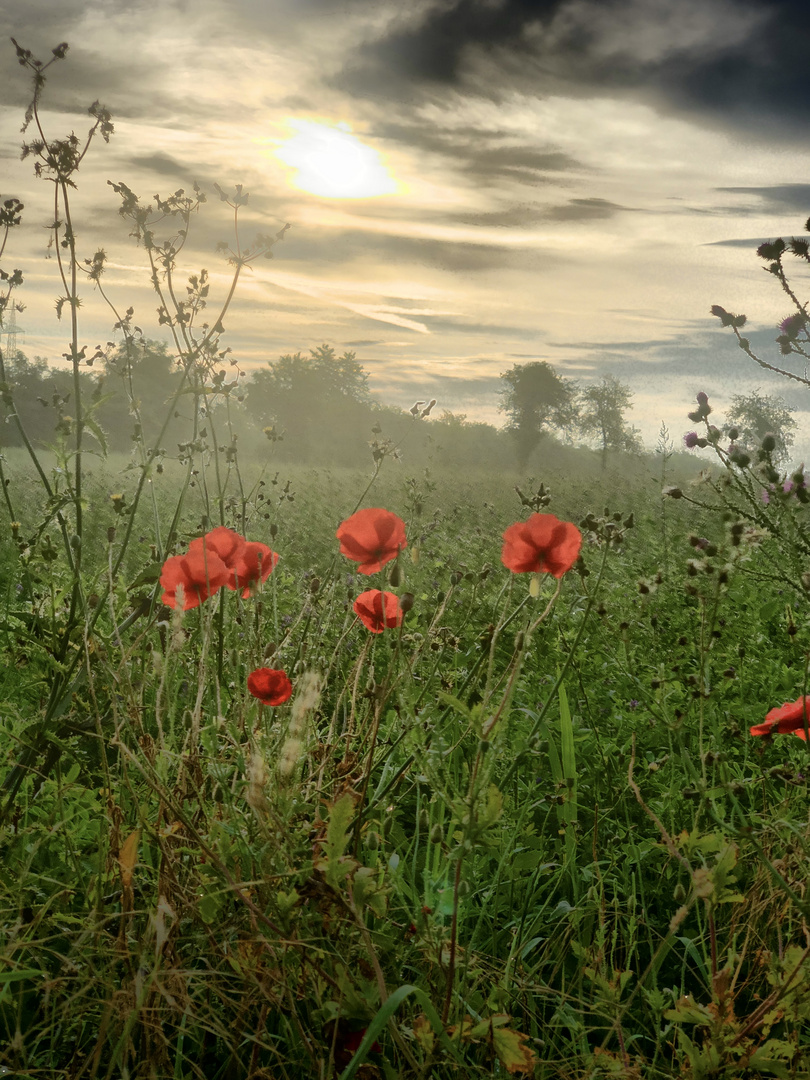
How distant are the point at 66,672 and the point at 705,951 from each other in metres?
1.70

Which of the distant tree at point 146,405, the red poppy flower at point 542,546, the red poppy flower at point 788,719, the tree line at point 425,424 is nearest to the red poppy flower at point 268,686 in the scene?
the red poppy flower at point 542,546

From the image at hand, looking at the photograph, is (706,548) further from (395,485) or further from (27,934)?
(395,485)

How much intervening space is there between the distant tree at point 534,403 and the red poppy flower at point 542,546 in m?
56.5

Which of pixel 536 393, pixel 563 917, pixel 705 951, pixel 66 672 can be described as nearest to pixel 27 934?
pixel 66 672

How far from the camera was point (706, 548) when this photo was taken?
1805 millimetres

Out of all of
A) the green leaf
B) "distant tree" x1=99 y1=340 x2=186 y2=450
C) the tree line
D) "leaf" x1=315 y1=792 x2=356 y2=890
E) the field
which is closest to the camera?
the green leaf

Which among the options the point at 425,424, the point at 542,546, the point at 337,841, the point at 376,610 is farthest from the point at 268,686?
the point at 425,424

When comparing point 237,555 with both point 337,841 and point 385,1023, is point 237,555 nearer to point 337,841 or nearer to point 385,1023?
point 337,841

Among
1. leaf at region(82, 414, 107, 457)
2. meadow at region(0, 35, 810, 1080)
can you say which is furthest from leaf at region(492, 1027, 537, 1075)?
leaf at region(82, 414, 107, 457)

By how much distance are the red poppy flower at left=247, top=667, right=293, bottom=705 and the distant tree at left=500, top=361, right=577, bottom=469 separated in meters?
56.8

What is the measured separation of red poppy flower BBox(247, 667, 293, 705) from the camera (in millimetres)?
1548

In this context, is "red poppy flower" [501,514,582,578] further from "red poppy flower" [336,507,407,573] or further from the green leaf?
the green leaf

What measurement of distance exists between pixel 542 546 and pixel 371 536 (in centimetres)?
39

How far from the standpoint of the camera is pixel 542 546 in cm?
172
